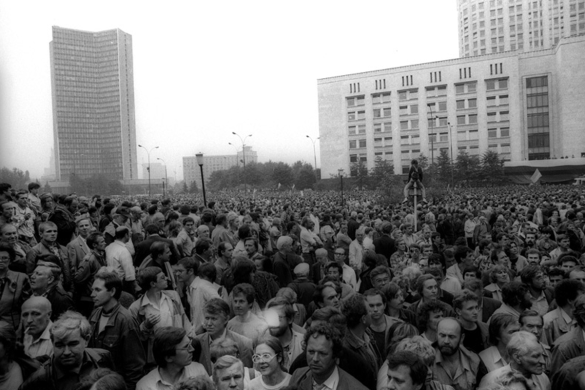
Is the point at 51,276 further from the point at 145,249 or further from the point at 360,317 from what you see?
the point at 360,317

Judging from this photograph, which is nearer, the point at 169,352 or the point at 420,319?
the point at 169,352

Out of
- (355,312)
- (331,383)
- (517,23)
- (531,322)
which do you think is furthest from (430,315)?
(517,23)

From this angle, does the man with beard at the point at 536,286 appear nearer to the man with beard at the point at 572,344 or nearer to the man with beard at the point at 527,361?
the man with beard at the point at 572,344

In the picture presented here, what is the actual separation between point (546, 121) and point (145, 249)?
263ft

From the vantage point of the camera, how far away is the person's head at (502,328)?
168 inches

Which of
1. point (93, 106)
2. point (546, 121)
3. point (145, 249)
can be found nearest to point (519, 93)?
point (546, 121)

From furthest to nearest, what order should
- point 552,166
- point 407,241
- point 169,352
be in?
point 552,166 → point 407,241 → point 169,352

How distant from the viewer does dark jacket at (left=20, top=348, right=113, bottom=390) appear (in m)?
3.47

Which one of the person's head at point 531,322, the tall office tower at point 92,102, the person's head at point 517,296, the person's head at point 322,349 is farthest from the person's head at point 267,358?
the tall office tower at point 92,102

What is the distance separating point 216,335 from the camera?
4.61 meters

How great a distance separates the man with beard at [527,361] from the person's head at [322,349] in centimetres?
110

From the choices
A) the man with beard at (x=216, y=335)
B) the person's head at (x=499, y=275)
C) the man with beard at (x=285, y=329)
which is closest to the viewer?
the man with beard at (x=216, y=335)

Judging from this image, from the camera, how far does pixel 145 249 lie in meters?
7.27

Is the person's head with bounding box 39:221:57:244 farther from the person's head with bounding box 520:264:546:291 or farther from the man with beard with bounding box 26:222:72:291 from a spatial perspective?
the person's head with bounding box 520:264:546:291
